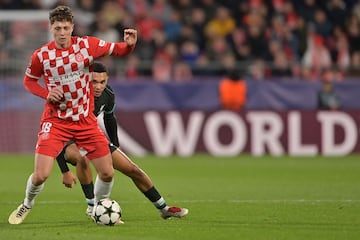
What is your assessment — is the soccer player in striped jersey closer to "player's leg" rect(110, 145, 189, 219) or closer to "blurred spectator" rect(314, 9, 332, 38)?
"player's leg" rect(110, 145, 189, 219)

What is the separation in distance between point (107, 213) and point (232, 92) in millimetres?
11360

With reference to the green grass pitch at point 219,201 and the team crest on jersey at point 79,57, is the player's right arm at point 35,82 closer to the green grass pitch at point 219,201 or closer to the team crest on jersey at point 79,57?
the team crest on jersey at point 79,57

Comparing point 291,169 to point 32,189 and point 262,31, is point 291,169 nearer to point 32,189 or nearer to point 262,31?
point 262,31

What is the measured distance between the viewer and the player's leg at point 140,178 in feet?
34.3

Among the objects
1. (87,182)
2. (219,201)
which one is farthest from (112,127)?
(219,201)

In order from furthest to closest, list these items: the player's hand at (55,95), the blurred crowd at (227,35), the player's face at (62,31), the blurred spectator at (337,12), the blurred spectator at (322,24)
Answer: the blurred spectator at (337,12)
the blurred spectator at (322,24)
the blurred crowd at (227,35)
the player's face at (62,31)
the player's hand at (55,95)

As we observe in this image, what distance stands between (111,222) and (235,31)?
1360 centimetres

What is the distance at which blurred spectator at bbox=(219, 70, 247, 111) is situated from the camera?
2116cm

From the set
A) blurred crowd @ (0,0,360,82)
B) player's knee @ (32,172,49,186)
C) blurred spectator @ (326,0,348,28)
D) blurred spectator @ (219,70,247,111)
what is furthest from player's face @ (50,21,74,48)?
blurred spectator @ (326,0,348,28)

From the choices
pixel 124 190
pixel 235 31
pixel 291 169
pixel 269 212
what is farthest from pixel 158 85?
pixel 269 212

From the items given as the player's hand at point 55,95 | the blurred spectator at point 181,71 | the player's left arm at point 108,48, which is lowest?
the blurred spectator at point 181,71

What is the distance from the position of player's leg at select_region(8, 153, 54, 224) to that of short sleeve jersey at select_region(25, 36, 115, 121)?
481mm

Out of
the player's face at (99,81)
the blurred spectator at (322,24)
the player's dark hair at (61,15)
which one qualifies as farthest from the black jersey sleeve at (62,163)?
the blurred spectator at (322,24)

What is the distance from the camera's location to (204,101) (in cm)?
2194
